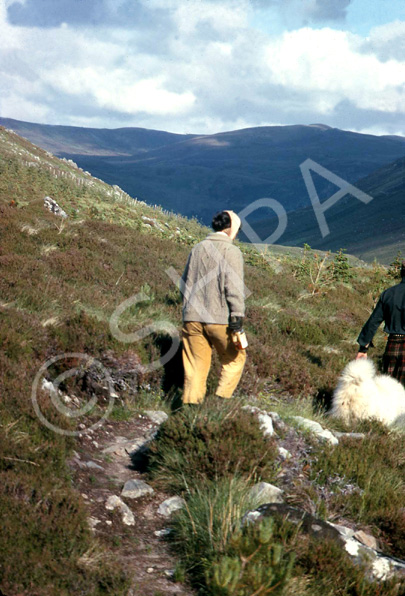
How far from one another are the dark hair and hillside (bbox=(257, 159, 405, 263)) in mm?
96634

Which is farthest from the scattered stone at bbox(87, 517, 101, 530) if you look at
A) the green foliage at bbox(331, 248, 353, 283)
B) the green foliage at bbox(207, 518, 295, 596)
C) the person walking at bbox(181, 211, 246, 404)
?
the green foliage at bbox(331, 248, 353, 283)

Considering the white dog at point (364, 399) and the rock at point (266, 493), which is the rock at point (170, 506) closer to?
the rock at point (266, 493)

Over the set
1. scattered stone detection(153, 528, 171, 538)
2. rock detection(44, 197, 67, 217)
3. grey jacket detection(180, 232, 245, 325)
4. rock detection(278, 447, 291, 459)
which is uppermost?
rock detection(44, 197, 67, 217)

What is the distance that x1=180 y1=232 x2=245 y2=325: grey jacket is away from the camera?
534 cm

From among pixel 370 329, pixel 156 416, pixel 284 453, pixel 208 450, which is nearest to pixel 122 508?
pixel 208 450

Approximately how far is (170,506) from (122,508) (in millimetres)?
374

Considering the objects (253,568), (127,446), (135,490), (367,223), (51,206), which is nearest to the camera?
(253,568)

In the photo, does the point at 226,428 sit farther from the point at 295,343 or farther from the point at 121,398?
the point at 295,343

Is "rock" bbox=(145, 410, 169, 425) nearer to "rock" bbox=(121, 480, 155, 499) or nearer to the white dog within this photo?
"rock" bbox=(121, 480, 155, 499)

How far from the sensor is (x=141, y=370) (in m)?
6.13

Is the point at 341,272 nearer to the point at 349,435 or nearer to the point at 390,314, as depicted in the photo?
the point at 390,314

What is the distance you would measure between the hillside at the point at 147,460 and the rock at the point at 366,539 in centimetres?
9

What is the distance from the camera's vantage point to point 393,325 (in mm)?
6910

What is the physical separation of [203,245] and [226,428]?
2.03 meters
